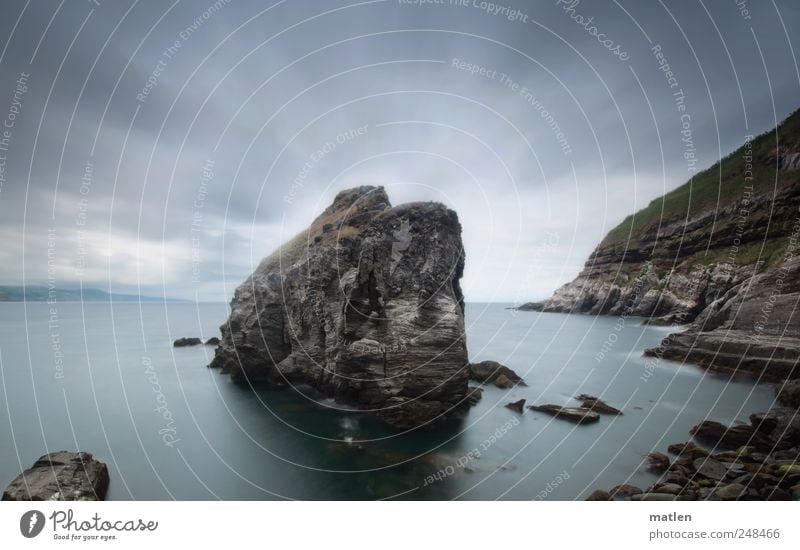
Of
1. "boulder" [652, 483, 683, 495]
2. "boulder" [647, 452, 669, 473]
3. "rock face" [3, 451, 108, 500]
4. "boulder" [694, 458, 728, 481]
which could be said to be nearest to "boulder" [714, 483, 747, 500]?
"boulder" [652, 483, 683, 495]

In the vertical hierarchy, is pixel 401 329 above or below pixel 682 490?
above

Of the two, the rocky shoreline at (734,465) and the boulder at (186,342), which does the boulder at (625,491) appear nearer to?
the rocky shoreline at (734,465)

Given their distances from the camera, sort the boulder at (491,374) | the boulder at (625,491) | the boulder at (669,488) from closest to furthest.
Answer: the boulder at (669,488), the boulder at (625,491), the boulder at (491,374)

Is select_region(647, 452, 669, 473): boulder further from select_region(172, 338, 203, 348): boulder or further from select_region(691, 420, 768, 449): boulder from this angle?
select_region(172, 338, 203, 348): boulder

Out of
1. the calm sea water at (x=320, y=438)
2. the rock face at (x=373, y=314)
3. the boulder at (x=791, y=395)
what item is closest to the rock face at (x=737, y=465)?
the calm sea water at (x=320, y=438)

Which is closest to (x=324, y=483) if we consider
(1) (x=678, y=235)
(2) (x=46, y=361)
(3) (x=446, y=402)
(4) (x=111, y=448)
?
(3) (x=446, y=402)

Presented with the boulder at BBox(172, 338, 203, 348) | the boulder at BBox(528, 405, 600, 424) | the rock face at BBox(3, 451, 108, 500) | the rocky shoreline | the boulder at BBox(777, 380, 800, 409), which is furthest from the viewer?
the boulder at BBox(172, 338, 203, 348)
